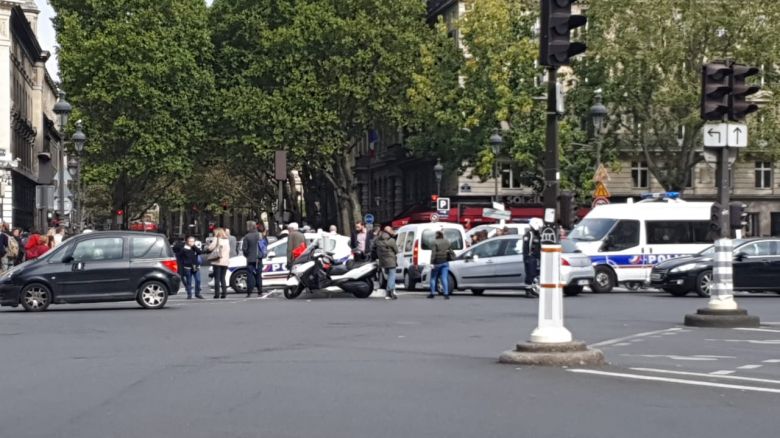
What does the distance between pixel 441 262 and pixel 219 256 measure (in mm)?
5188

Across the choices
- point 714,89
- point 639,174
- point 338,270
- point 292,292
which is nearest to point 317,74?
point 639,174

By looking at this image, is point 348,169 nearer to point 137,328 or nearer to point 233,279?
point 233,279

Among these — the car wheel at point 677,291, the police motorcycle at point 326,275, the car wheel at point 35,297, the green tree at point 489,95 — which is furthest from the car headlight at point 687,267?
the green tree at point 489,95

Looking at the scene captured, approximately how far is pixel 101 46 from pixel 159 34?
2934 mm

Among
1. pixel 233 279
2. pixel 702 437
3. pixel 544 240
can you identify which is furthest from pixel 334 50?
pixel 702 437

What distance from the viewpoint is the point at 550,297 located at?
1484 cm

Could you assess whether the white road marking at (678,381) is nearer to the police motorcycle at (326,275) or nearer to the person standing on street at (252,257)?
the police motorcycle at (326,275)

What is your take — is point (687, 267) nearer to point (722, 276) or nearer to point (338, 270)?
point (338, 270)

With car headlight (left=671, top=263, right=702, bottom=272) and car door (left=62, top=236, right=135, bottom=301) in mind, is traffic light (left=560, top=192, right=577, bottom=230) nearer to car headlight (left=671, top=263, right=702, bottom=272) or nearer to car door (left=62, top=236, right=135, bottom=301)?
car door (left=62, top=236, right=135, bottom=301)

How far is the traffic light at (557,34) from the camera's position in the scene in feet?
48.7

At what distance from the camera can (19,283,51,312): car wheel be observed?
27.2m

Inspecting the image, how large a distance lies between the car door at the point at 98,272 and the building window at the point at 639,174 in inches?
2015

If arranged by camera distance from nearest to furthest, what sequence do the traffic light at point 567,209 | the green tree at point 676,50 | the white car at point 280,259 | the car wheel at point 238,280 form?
the traffic light at point 567,209
the white car at point 280,259
the car wheel at point 238,280
the green tree at point 676,50

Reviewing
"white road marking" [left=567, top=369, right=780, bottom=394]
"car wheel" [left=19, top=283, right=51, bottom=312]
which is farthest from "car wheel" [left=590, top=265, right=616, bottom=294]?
"white road marking" [left=567, top=369, right=780, bottom=394]
